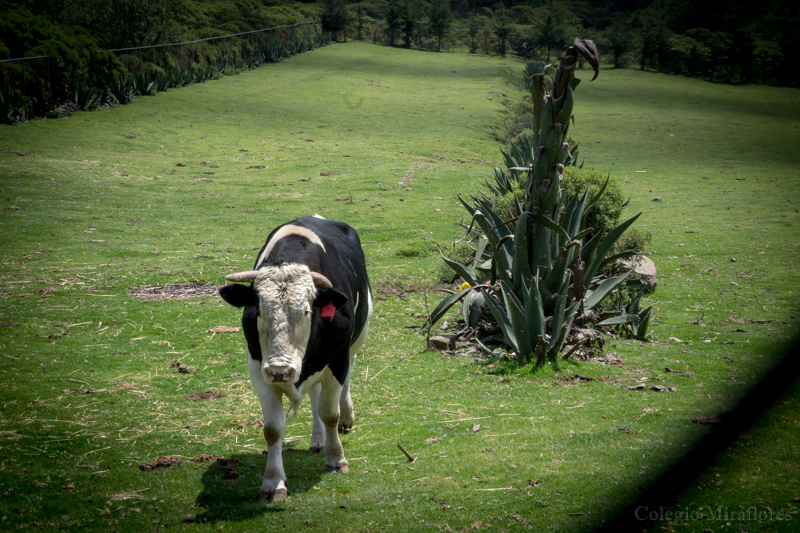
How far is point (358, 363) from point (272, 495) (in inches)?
118

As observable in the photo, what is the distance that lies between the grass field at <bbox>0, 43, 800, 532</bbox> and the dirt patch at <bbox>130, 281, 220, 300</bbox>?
5.9 inches

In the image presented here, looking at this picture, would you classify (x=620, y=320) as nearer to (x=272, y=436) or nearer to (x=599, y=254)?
(x=599, y=254)

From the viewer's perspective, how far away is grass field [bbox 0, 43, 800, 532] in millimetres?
4102

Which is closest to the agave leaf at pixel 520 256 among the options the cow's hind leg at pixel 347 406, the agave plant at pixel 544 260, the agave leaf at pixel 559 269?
the agave plant at pixel 544 260

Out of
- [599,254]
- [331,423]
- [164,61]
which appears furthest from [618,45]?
[331,423]

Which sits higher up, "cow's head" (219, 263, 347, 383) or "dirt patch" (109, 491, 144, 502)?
"cow's head" (219, 263, 347, 383)

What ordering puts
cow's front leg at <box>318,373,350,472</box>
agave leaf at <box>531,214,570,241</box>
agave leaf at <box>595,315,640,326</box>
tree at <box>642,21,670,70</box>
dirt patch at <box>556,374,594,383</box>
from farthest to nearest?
tree at <box>642,21,670,70</box> → agave leaf at <box>595,315,640,326</box> → agave leaf at <box>531,214,570,241</box> → dirt patch at <box>556,374,594,383</box> → cow's front leg at <box>318,373,350,472</box>

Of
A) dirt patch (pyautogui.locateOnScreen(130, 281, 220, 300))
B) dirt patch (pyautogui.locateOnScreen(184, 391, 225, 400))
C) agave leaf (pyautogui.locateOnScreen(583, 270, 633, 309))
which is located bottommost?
dirt patch (pyautogui.locateOnScreen(130, 281, 220, 300))

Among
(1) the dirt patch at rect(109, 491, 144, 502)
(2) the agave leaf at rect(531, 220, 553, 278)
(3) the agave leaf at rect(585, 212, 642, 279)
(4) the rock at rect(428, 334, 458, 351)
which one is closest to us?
(1) the dirt patch at rect(109, 491, 144, 502)

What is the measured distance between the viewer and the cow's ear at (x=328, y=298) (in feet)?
13.9

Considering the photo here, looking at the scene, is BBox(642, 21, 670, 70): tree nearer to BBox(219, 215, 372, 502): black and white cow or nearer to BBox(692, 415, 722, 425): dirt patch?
BBox(692, 415, 722, 425): dirt patch

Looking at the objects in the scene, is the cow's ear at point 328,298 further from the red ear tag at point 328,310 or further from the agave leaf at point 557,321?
the agave leaf at point 557,321

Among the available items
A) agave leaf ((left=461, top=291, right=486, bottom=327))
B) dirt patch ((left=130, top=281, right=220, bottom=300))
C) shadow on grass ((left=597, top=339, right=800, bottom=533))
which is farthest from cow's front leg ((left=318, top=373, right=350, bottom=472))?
dirt patch ((left=130, top=281, right=220, bottom=300))

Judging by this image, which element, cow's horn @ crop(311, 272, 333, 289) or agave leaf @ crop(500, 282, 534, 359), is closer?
cow's horn @ crop(311, 272, 333, 289)
